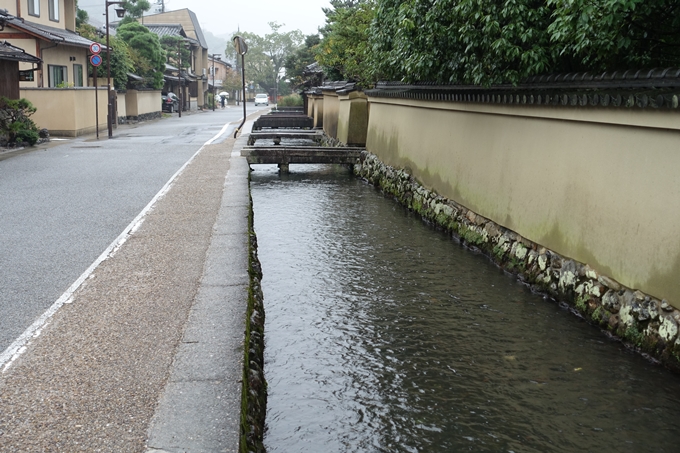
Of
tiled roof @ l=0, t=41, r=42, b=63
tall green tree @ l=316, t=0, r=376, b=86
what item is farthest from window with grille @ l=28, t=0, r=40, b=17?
tall green tree @ l=316, t=0, r=376, b=86

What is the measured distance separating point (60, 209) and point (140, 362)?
7452mm

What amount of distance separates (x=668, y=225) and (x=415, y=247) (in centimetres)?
490

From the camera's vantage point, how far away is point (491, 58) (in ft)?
29.3

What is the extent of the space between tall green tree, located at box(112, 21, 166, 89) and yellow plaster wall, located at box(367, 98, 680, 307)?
126 feet

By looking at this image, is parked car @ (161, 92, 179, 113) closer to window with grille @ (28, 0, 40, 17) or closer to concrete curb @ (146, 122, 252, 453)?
window with grille @ (28, 0, 40, 17)

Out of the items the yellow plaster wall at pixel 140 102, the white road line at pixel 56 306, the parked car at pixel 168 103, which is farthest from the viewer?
the parked car at pixel 168 103

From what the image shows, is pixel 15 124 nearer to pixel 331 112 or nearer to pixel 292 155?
pixel 292 155

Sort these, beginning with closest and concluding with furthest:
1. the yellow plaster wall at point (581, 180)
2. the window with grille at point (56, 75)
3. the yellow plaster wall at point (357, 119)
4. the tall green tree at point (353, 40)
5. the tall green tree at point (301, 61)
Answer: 1. the yellow plaster wall at point (581, 180)
2. the yellow plaster wall at point (357, 119)
3. the tall green tree at point (353, 40)
4. the window with grille at point (56, 75)
5. the tall green tree at point (301, 61)

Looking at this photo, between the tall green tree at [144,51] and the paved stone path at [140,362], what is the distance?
136 feet

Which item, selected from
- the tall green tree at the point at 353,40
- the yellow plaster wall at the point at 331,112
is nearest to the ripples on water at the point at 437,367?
the tall green tree at the point at 353,40

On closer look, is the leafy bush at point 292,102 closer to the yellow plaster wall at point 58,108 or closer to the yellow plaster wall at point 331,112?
the yellow plaster wall at point 331,112

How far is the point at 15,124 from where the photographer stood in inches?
889

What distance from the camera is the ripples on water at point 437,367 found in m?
4.99

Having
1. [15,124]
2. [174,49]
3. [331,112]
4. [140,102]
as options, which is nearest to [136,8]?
[174,49]
